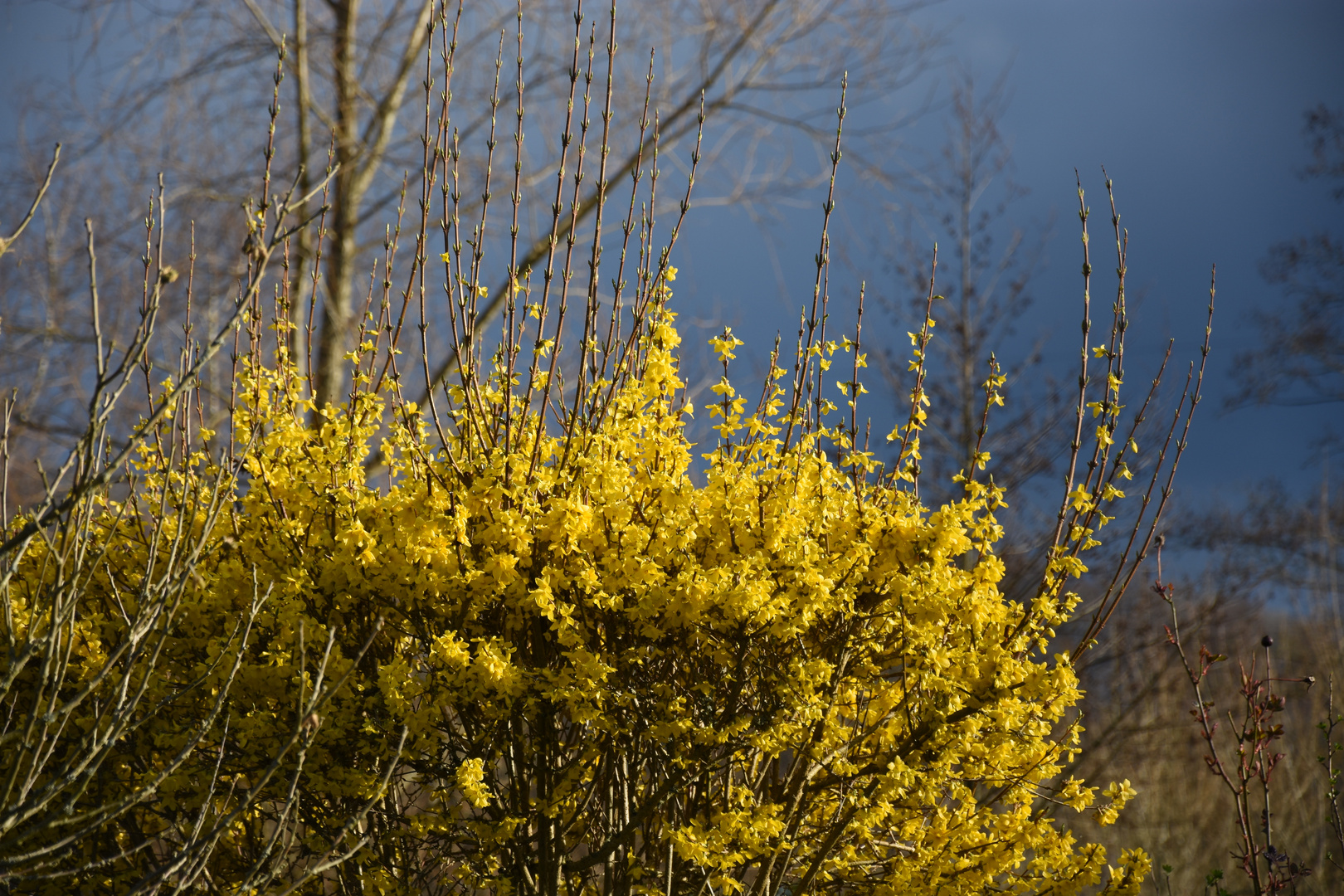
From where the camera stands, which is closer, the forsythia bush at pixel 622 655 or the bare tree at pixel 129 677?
the bare tree at pixel 129 677

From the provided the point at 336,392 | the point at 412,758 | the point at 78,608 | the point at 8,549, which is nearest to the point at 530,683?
the point at 412,758

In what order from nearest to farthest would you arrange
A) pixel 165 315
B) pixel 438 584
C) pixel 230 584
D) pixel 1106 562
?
pixel 438 584
pixel 230 584
pixel 165 315
pixel 1106 562

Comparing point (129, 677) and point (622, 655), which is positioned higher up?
point (622, 655)

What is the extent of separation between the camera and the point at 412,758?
7.40 ft

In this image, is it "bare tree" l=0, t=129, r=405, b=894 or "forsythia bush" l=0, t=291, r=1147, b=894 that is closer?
"bare tree" l=0, t=129, r=405, b=894

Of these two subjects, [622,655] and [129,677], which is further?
[622,655]

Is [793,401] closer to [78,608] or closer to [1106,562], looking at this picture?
[78,608]

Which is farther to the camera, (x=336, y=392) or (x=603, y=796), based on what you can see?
(x=336, y=392)

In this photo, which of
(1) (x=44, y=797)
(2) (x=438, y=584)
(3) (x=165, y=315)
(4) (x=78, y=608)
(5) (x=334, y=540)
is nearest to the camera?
(1) (x=44, y=797)

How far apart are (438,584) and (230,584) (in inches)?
28.1

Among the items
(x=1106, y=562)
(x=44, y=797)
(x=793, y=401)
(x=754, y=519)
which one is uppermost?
(x=1106, y=562)

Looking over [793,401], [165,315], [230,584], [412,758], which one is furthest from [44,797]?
[165,315]

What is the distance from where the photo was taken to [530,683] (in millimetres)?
2279

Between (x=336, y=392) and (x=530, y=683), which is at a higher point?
(x=336, y=392)
